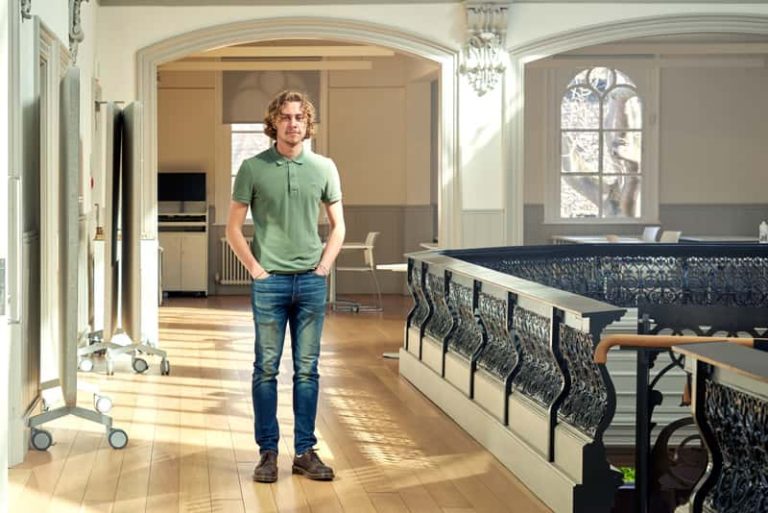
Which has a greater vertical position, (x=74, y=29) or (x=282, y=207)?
(x=74, y=29)

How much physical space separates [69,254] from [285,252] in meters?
1.41

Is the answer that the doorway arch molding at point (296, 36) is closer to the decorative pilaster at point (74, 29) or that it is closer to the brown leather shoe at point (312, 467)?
the decorative pilaster at point (74, 29)

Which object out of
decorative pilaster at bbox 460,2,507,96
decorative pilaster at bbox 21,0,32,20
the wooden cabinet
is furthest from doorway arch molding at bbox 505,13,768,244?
the wooden cabinet

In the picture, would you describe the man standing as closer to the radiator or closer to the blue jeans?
the blue jeans

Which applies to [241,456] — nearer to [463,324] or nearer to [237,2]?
[463,324]

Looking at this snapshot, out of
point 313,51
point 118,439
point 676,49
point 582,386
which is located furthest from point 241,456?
point 676,49

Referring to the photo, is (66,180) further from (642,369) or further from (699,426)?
(699,426)

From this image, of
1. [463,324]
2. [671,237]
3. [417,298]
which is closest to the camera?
[463,324]

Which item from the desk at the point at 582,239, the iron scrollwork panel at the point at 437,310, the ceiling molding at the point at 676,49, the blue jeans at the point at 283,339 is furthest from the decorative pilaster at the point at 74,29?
the ceiling molding at the point at 676,49

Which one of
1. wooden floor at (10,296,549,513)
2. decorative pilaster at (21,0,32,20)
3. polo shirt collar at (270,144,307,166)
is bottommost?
wooden floor at (10,296,549,513)

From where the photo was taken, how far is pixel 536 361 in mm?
6379

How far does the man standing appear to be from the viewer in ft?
18.7

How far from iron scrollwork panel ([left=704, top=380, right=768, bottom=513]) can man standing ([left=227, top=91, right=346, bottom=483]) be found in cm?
231

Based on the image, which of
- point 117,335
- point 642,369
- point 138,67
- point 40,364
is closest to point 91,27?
point 138,67
